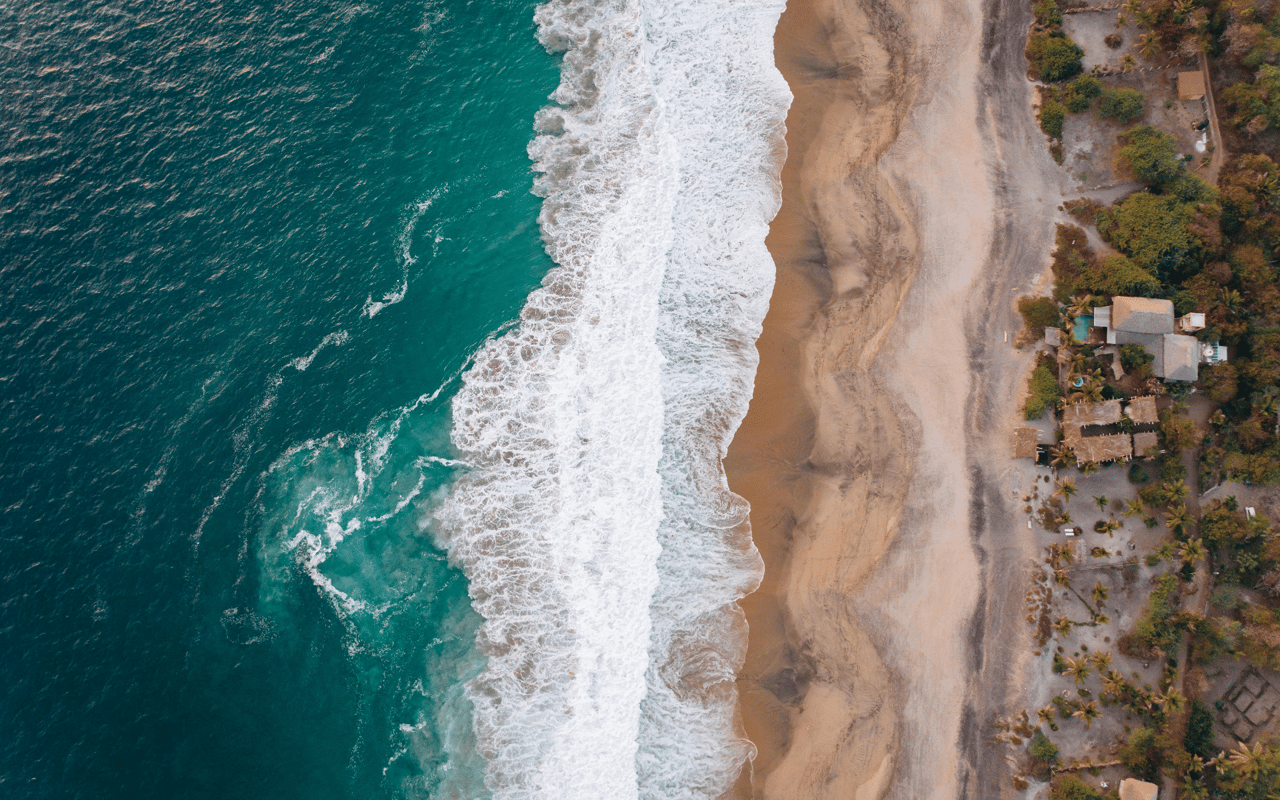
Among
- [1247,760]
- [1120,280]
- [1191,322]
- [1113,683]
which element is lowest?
[1247,760]

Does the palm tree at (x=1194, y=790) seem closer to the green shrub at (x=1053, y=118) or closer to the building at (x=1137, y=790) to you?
the building at (x=1137, y=790)

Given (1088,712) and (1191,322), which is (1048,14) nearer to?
(1191,322)

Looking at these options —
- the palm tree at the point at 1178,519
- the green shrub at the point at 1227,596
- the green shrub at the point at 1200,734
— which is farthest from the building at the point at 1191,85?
the green shrub at the point at 1200,734

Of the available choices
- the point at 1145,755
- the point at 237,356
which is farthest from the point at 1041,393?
the point at 237,356

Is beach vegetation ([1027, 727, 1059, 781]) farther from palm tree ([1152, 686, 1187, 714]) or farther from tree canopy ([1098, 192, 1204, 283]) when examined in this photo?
tree canopy ([1098, 192, 1204, 283])

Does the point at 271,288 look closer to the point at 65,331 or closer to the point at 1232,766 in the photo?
the point at 65,331

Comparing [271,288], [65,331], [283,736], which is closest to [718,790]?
[283,736]
